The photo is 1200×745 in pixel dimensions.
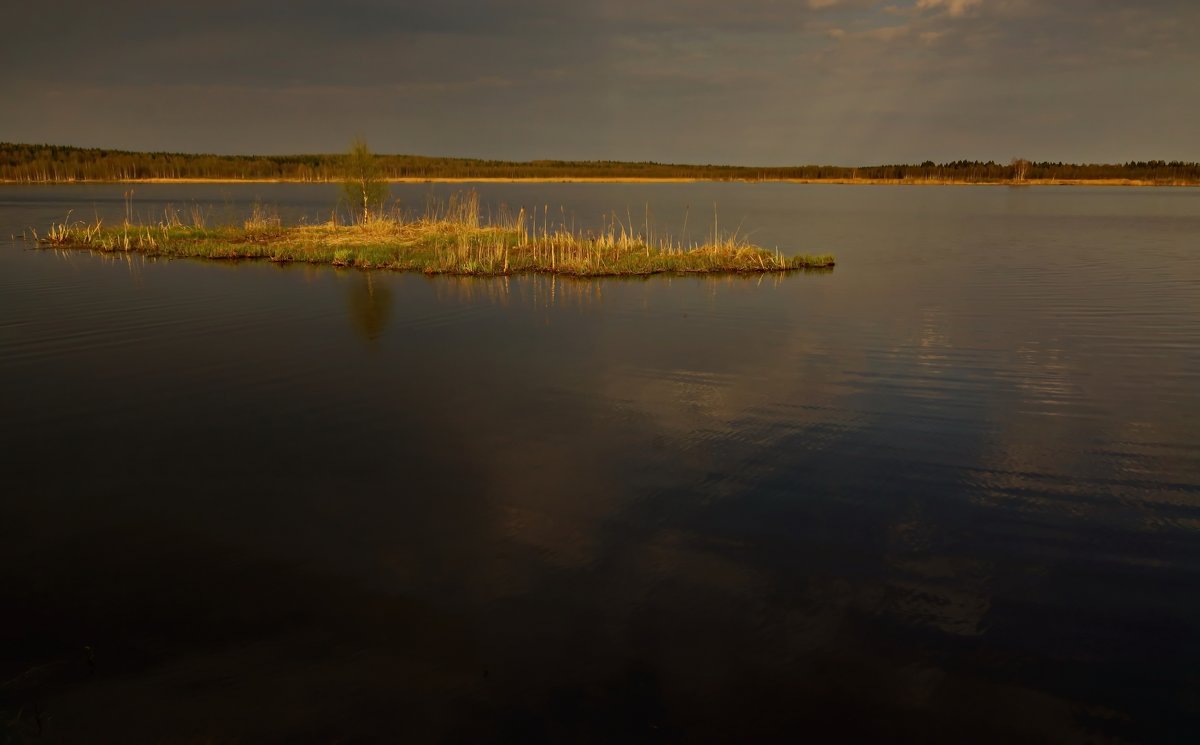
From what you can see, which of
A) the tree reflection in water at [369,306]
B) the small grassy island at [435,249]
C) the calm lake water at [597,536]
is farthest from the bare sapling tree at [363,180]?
the calm lake water at [597,536]

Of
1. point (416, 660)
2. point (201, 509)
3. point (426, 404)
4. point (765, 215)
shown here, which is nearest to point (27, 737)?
point (416, 660)

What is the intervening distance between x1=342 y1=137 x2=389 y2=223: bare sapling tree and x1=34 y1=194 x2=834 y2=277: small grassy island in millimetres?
3822

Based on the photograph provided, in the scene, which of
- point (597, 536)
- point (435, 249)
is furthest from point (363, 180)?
point (597, 536)

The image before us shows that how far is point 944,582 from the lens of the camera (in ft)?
23.1

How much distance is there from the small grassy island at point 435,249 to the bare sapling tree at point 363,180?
3.82 m

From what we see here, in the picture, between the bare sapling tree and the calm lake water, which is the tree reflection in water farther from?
the bare sapling tree

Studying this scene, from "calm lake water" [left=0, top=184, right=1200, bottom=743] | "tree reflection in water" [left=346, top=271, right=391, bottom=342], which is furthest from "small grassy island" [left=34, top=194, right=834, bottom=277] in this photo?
"calm lake water" [left=0, top=184, right=1200, bottom=743]

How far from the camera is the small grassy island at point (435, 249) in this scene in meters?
27.9

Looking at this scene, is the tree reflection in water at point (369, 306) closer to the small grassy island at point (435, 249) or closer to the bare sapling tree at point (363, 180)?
the small grassy island at point (435, 249)

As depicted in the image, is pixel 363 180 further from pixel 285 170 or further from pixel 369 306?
pixel 285 170

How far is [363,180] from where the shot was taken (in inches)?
1587

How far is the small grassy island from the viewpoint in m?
27.9

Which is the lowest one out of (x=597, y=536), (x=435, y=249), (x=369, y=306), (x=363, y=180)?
(x=597, y=536)

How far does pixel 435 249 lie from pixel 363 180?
1282 cm
